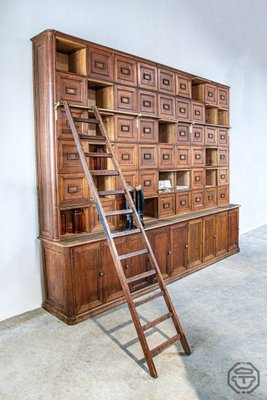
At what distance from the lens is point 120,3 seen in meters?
4.34

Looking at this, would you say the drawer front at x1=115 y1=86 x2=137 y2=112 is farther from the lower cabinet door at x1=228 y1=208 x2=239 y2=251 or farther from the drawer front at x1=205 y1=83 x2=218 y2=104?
the lower cabinet door at x1=228 y1=208 x2=239 y2=251

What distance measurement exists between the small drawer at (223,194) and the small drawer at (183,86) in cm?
168

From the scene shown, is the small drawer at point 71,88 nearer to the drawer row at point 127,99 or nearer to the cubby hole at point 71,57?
the drawer row at point 127,99

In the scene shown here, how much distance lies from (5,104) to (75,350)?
2372 millimetres

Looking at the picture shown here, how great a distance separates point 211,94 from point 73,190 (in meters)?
3.00

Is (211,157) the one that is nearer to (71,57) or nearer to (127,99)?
(127,99)

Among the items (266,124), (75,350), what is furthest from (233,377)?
(266,124)

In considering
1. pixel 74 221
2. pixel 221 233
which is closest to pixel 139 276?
pixel 74 221

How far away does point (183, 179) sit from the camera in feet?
16.8

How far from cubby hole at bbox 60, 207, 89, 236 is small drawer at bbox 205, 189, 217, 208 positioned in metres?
2.37

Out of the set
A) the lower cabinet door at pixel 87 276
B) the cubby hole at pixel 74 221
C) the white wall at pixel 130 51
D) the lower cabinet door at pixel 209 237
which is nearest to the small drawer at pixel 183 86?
the white wall at pixel 130 51

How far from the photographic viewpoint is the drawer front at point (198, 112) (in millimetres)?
4974

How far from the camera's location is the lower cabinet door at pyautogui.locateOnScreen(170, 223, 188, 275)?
4.40m

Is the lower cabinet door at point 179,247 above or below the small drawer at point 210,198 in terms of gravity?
below
